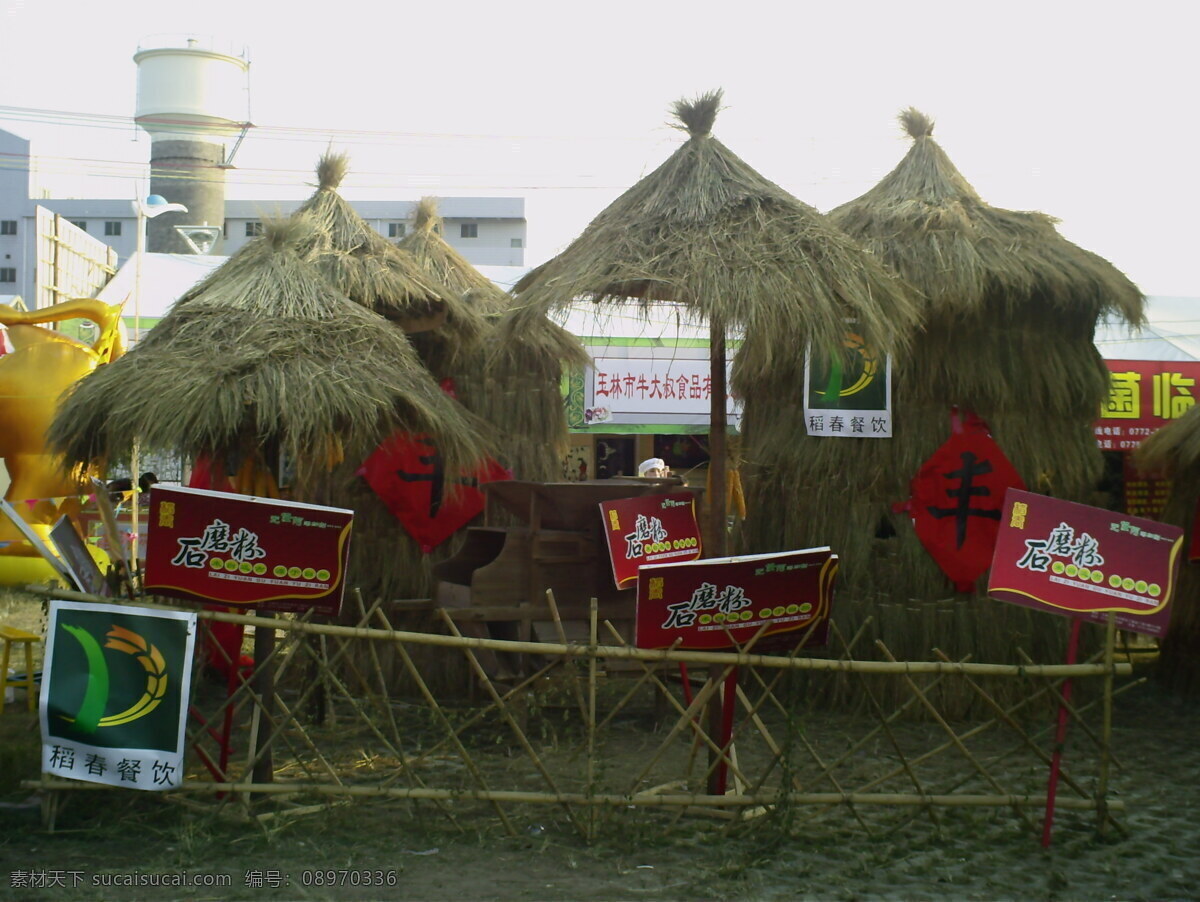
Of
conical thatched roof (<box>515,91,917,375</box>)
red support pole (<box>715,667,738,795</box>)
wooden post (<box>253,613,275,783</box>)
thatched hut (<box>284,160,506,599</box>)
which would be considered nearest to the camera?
red support pole (<box>715,667,738,795</box>)

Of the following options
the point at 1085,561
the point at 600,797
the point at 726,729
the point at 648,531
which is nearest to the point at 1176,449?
the point at 1085,561

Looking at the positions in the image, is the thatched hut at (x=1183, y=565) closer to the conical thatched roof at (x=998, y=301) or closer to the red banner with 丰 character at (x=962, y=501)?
the conical thatched roof at (x=998, y=301)

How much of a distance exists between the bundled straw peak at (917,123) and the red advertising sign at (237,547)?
5535mm

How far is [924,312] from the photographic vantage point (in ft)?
23.1

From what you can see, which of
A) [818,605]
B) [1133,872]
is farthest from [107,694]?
[1133,872]

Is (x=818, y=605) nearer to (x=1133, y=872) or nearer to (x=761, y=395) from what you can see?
(x=1133, y=872)

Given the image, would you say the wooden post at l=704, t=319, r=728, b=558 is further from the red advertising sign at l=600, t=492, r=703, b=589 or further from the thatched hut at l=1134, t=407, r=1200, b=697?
the thatched hut at l=1134, t=407, r=1200, b=697

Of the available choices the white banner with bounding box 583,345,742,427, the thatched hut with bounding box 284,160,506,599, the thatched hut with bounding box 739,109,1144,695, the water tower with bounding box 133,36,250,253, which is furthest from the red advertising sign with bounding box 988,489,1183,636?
the water tower with bounding box 133,36,250,253

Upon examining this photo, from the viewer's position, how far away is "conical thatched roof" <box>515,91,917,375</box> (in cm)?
542

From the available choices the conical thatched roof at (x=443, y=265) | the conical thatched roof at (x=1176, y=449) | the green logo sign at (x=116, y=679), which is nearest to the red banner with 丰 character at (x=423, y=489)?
the conical thatched roof at (x=443, y=265)

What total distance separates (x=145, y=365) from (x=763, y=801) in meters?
3.52

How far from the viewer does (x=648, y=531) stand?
5.82 meters

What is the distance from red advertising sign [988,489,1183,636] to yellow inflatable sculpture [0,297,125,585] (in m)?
8.76

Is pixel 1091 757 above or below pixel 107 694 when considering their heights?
below
